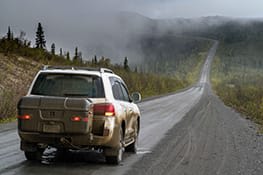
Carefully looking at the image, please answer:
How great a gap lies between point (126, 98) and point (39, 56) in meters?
30.5

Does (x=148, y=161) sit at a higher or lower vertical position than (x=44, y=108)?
lower

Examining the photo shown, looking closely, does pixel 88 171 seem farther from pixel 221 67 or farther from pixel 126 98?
pixel 221 67

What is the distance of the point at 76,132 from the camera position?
9.30 meters

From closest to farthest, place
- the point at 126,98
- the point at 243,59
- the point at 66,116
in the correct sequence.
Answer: the point at 66,116 < the point at 126,98 < the point at 243,59

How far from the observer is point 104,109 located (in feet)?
31.7

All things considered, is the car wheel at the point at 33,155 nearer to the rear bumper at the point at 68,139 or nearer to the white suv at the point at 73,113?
the white suv at the point at 73,113

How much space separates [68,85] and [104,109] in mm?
949

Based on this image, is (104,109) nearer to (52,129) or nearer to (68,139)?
(68,139)

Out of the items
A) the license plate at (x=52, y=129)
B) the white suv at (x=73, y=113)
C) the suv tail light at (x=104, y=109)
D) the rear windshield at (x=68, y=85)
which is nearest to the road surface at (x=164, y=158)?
the white suv at (x=73, y=113)

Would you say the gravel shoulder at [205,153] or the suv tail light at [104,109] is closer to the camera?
the suv tail light at [104,109]

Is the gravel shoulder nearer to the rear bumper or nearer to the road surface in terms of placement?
the road surface

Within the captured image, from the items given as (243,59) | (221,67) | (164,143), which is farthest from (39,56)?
(243,59)

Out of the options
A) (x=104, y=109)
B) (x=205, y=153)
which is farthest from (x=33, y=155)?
(x=205, y=153)

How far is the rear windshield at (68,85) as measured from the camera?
32.7 ft
